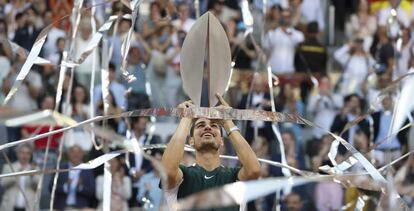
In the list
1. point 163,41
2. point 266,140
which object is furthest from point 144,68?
point 266,140

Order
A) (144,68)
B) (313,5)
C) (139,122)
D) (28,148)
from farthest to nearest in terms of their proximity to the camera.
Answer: (313,5) → (144,68) → (139,122) → (28,148)

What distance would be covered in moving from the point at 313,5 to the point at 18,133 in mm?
3452

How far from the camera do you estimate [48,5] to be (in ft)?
41.1

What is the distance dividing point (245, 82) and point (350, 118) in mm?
985

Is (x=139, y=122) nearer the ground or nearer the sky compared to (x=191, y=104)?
nearer the ground

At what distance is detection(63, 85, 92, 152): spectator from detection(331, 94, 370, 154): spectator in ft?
6.43

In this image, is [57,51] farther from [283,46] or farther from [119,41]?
[283,46]

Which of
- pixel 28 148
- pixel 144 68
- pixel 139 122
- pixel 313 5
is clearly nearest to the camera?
pixel 28 148

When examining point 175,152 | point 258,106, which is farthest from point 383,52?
point 175,152

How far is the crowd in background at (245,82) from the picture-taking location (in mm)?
10391

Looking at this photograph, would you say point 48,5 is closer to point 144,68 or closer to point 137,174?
point 144,68

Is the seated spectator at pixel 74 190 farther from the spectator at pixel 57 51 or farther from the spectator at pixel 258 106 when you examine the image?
the spectator at pixel 57 51

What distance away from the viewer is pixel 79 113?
11.3 meters

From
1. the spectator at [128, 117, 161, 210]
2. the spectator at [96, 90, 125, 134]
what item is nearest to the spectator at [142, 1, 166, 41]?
the spectator at [96, 90, 125, 134]
